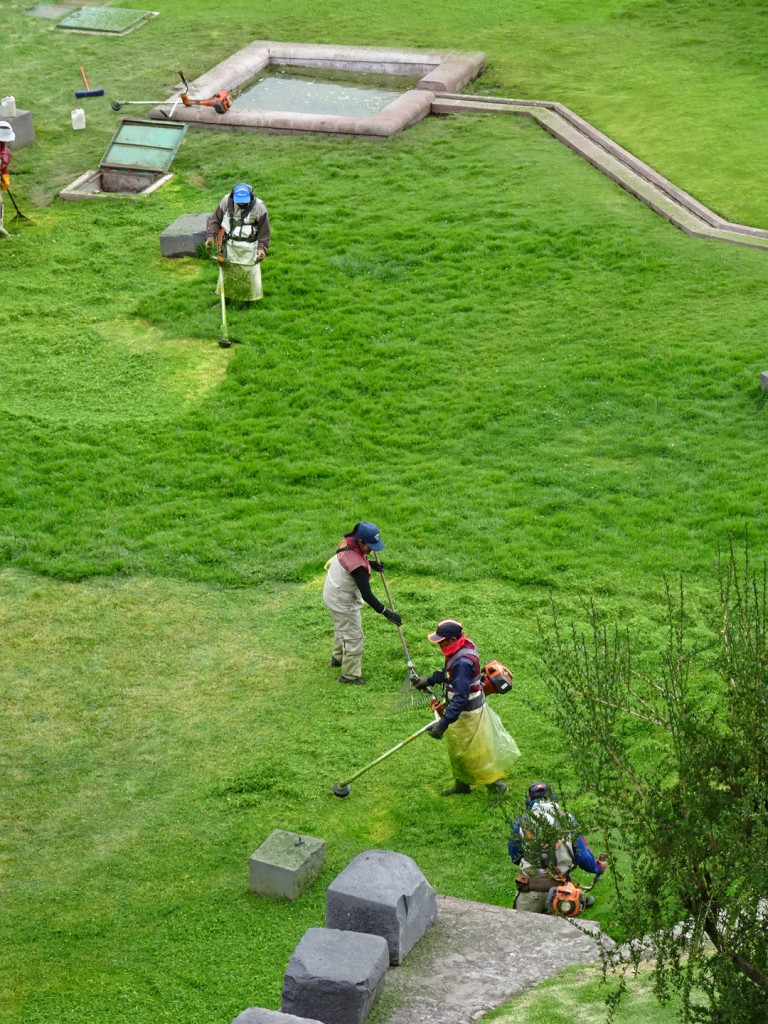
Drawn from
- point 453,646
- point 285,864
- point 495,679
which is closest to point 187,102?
point 453,646

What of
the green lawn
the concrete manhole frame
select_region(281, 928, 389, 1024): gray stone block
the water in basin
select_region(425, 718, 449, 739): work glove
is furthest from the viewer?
the water in basin

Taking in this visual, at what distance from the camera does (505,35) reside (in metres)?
27.9

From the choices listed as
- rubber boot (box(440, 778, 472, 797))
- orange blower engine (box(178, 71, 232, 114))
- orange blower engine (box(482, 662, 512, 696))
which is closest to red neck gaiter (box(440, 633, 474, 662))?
orange blower engine (box(482, 662, 512, 696))

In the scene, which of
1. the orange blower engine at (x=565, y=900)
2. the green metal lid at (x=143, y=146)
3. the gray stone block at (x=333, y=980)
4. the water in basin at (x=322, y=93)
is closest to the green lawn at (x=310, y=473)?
the orange blower engine at (x=565, y=900)

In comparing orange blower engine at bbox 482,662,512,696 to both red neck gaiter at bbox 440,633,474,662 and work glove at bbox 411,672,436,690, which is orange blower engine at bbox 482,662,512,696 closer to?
red neck gaiter at bbox 440,633,474,662

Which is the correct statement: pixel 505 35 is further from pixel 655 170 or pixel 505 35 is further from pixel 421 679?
pixel 421 679

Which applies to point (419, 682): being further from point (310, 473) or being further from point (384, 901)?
point (310, 473)

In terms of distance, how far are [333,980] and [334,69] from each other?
21403 millimetres

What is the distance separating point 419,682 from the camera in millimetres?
11797

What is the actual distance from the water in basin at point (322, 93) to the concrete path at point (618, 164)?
1.37 metres

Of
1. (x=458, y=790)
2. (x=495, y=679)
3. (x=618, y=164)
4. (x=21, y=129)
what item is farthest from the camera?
(x=21, y=129)

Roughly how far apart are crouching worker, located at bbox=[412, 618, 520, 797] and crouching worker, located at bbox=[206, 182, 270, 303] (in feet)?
28.4

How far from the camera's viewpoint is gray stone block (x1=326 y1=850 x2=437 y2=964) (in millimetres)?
8945

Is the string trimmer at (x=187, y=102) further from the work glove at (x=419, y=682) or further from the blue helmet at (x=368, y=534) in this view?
the work glove at (x=419, y=682)
